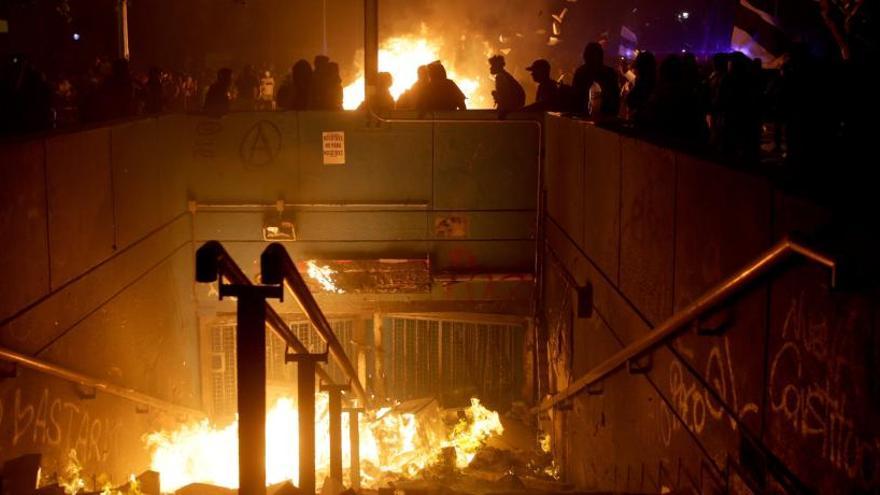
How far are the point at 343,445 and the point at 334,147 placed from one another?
402cm

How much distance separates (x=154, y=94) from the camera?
14375 mm

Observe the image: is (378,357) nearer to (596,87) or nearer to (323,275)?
(323,275)

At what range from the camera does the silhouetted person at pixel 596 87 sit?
11.3 meters

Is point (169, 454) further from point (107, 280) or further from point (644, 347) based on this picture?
point (644, 347)

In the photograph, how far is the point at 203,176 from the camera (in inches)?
515

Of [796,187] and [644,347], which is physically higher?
[796,187]

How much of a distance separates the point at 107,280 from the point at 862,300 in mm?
7477

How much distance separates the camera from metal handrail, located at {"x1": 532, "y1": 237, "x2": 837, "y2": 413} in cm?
353

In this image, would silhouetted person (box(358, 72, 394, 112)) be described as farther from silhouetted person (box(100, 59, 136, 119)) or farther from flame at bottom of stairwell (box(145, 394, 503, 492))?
flame at bottom of stairwell (box(145, 394, 503, 492))

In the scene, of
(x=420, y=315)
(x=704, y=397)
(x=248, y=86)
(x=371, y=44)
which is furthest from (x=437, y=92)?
(x=704, y=397)

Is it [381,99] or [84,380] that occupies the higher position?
[381,99]

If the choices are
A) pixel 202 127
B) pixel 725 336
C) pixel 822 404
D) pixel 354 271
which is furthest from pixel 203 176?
pixel 822 404

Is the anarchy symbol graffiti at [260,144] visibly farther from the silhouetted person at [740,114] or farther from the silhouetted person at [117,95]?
the silhouetted person at [740,114]

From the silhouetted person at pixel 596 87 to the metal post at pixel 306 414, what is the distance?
20.9 feet
